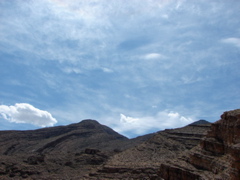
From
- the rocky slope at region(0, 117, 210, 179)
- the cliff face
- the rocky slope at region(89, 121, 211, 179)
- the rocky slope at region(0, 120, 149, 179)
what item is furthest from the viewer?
the rocky slope at region(0, 120, 149, 179)

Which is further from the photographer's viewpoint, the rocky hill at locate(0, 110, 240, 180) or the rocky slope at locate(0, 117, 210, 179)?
the rocky slope at locate(0, 117, 210, 179)

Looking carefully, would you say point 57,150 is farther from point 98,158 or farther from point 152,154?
point 152,154

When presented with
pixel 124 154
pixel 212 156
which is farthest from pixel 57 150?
pixel 212 156

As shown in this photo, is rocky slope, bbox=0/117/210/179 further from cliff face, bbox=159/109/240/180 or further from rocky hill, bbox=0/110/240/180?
cliff face, bbox=159/109/240/180

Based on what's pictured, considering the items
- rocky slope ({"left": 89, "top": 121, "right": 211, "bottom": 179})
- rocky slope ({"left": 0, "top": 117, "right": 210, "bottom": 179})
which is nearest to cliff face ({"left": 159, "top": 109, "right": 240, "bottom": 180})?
rocky slope ({"left": 0, "top": 117, "right": 210, "bottom": 179})

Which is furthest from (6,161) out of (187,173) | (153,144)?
(187,173)

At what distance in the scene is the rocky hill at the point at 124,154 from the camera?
33.2m

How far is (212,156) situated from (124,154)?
33062 millimetres

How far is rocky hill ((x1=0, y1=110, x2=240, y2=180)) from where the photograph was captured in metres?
33.2

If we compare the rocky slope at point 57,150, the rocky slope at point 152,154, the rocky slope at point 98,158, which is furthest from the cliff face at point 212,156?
the rocky slope at point 57,150

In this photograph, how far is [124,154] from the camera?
65.0m

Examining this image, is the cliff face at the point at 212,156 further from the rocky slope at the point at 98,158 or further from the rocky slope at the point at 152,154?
the rocky slope at the point at 152,154

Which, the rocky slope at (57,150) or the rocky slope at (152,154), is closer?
the rocky slope at (152,154)

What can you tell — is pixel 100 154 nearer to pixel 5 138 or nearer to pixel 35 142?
pixel 35 142
